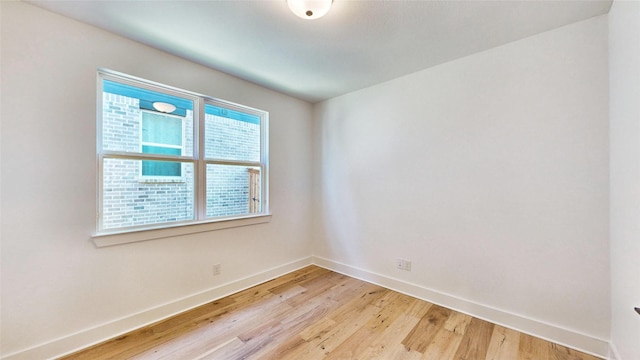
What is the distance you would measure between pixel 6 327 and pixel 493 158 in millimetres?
3854

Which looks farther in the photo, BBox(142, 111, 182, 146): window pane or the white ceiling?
BBox(142, 111, 182, 146): window pane

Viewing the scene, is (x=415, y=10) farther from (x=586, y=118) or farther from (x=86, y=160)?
(x=86, y=160)

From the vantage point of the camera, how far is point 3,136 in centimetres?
155

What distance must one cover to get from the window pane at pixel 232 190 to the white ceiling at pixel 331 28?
1.15m

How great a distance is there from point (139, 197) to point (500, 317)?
340 cm

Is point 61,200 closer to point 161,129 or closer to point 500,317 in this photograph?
point 161,129

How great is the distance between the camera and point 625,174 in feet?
4.73

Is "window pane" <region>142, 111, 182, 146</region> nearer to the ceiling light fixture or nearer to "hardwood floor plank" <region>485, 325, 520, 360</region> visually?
the ceiling light fixture

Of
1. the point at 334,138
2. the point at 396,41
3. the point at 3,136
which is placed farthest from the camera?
the point at 334,138

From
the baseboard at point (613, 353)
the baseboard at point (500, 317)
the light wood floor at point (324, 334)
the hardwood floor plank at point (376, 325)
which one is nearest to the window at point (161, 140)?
the light wood floor at point (324, 334)

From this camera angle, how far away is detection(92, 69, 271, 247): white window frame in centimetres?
195

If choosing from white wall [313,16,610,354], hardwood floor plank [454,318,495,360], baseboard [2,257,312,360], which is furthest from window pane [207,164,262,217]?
hardwood floor plank [454,318,495,360]

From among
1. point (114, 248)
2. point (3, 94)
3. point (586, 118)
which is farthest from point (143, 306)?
point (586, 118)

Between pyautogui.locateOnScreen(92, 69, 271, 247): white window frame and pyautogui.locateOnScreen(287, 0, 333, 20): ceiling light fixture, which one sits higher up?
pyautogui.locateOnScreen(287, 0, 333, 20): ceiling light fixture
